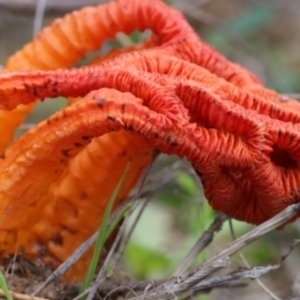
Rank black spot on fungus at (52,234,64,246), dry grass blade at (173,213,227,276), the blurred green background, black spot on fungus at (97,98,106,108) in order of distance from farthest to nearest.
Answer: the blurred green background
black spot on fungus at (52,234,64,246)
dry grass blade at (173,213,227,276)
black spot on fungus at (97,98,106,108)

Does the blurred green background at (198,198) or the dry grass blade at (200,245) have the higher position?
the blurred green background at (198,198)

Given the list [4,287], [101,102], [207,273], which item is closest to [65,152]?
[101,102]

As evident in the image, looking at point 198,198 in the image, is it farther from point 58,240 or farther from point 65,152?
point 65,152

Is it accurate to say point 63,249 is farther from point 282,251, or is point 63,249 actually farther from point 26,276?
point 282,251

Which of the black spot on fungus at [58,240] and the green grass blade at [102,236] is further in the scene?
the black spot on fungus at [58,240]

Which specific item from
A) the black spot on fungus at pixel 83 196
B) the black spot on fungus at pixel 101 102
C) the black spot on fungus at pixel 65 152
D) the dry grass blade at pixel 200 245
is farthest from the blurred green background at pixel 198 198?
the black spot on fungus at pixel 101 102

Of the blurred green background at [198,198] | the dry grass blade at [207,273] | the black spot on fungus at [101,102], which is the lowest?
the dry grass blade at [207,273]

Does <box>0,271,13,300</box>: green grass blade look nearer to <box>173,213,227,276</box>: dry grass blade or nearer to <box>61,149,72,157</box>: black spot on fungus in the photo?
<box>61,149,72,157</box>: black spot on fungus

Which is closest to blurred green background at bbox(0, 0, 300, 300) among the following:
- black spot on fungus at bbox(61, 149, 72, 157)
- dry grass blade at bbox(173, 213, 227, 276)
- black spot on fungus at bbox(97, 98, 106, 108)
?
dry grass blade at bbox(173, 213, 227, 276)

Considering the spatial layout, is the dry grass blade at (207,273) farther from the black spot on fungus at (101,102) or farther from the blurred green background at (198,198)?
the black spot on fungus at (101,102)
